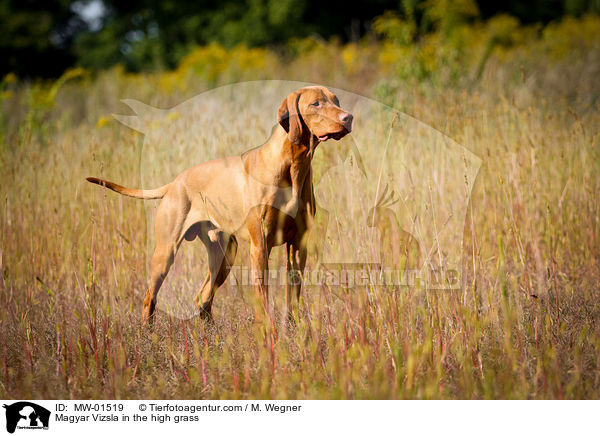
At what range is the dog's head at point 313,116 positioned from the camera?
6.91 ft

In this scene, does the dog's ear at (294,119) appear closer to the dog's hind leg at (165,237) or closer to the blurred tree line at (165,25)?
the dog's hind leg at (165,237)

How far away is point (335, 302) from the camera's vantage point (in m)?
2.70

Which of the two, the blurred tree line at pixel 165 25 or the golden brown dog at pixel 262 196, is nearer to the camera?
the golden brown dog at pixel 262 196

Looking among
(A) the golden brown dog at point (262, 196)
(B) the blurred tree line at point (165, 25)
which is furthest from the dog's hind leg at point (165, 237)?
(B) the blurred tree line at point (165, 25)

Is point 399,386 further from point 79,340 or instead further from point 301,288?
point 79,340

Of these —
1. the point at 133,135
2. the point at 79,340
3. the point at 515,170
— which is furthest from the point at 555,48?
the point at 79,340

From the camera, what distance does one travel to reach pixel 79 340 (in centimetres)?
255

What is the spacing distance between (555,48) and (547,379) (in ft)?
26.3

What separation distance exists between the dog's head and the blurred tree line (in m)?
10.5

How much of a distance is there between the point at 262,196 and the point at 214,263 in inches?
23.5

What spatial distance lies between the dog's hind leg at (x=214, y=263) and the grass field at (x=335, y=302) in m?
0.14

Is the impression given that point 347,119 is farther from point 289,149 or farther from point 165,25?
point 165,25
